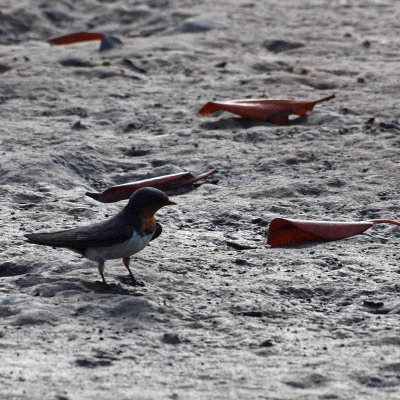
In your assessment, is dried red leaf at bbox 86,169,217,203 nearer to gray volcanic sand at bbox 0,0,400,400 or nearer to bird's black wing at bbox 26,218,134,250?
gray volcanic sand at bbox 0,0,400,400

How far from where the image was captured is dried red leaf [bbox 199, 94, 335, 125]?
7.50 metres

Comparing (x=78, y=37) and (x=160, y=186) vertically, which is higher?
(x=78, y=37)

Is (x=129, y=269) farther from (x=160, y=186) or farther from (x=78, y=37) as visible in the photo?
(x=78, y=37)

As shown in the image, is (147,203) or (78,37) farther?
(78,37)

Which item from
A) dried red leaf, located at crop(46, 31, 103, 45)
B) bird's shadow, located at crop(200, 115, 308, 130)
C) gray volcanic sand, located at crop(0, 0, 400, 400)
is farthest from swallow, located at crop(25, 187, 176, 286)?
dried red leaf, located at crop(46, 31, 103, 45)

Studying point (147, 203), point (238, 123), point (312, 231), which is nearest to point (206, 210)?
point (312, 231)

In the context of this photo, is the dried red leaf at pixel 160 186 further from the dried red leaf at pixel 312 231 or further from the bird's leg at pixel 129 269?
the bird's leg at pixel 129 269

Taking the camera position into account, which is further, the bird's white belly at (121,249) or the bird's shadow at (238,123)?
the bird's shadow at (238,123)

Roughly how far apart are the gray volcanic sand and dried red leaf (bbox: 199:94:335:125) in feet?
0.36

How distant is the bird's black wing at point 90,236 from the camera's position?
4480 mm

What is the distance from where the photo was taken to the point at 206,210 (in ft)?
19.1

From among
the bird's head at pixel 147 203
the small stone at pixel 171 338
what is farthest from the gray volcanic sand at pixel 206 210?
the bird's head at pixel 147 203

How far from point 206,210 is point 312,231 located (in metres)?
0.90

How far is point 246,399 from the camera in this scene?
3301mm
